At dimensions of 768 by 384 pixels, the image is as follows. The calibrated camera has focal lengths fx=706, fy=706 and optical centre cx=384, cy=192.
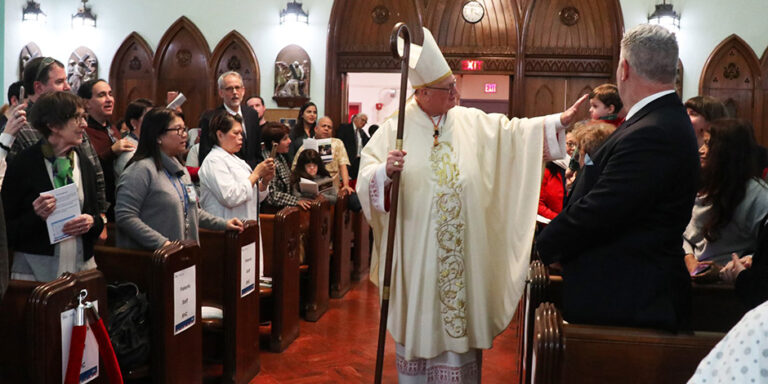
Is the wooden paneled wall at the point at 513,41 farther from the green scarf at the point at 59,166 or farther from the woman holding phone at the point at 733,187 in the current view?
the woman holding phone at the point at 733,187

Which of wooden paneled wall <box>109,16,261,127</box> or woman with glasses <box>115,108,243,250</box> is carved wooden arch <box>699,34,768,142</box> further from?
woman with glasses <box>115,108,243,250</box>

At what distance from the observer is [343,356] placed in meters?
4.46

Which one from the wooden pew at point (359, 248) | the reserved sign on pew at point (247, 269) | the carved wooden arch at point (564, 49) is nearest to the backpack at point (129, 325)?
the reserved sign on pew at point (247, 269)

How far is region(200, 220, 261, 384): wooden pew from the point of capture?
3740 mm

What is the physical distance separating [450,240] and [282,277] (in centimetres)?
165

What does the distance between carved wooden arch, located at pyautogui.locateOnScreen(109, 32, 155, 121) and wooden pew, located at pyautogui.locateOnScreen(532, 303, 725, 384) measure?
30.6 ft

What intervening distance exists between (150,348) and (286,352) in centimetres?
161

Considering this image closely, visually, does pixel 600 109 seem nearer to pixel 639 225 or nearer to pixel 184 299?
pixel 639 225

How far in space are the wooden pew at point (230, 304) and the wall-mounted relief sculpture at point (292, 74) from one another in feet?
19.3

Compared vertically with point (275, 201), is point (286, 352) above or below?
below

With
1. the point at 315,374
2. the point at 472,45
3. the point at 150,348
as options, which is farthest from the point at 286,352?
the point at 472,45

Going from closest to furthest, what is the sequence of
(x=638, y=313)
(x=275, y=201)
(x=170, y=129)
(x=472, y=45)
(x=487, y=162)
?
(x=638, y=313)
(x=487, y=162)
(x=170, y=129)
(x=275, y=201)
(x=472, y=45)

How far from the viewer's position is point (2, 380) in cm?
232

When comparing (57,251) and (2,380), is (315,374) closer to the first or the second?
(57,251)
